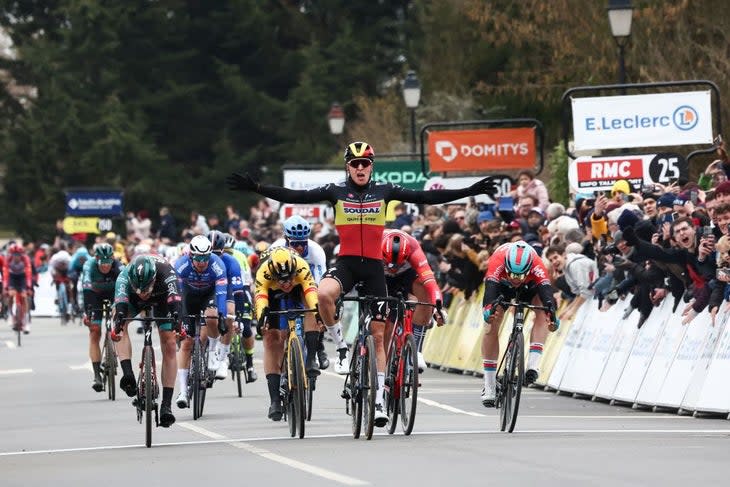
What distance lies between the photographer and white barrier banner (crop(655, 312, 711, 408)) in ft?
66.6

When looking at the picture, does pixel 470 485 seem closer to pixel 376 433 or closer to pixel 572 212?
pixel 376 433

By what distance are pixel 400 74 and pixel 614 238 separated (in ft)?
179

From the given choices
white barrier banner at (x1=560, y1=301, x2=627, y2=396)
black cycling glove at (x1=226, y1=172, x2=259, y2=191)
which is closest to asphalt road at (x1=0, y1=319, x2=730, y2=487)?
white barrier banner at (x1=560, y1=301, x2=627, y2=396)

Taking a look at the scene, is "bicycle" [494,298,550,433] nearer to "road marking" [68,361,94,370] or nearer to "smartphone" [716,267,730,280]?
"smartphone" [716,267,730,280]

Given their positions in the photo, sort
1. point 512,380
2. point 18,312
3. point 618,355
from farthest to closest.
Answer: point 18,312 < point 618,355 < point 512,380

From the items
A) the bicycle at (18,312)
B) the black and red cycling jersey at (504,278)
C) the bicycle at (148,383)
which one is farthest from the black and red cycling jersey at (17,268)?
A: the black and red cycling jersey at (504,278)

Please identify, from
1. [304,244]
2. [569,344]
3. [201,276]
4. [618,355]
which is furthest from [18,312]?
[304,244]

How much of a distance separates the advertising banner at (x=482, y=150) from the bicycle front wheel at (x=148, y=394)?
53.7 feet

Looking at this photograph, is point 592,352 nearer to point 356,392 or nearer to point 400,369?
point 400,369

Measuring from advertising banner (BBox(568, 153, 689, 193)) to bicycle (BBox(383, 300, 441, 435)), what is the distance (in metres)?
10.2

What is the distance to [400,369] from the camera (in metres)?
16.8

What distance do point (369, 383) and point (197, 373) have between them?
4640 millimetres

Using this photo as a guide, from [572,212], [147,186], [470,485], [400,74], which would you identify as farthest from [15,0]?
[470,485]

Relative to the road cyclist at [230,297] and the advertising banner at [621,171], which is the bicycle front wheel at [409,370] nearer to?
the road cyclist at [230,297]
